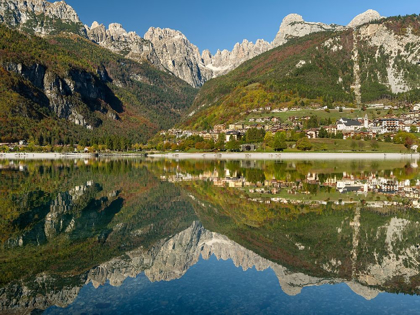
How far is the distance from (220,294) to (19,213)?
17275 millimetres

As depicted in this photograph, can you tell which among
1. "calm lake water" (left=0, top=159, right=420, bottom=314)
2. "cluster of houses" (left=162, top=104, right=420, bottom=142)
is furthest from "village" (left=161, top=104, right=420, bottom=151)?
"calm lake water" (left=0, top=159, right=420, bottom=314)

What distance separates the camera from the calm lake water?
1256 centimetres

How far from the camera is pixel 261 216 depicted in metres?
24.7

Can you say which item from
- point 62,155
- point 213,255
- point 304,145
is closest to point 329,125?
point 304,145

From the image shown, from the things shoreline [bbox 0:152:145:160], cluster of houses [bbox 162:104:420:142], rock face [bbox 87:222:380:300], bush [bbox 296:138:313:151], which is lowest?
shoreline [bbox 0:152:145:160]

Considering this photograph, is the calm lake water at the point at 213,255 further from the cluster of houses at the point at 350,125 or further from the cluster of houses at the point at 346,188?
the cluster of houses at the point at 350,125

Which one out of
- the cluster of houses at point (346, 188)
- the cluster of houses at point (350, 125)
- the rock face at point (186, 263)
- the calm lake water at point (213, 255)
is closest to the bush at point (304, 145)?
the cluster of houses at point (350, 125)

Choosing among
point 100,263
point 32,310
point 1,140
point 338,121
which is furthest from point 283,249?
point 1,140

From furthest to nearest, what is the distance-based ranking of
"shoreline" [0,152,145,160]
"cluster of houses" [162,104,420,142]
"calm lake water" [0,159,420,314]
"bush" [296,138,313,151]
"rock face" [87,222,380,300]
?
"shoreline" [0,152,145,160] → "cluster of houses" [162,104,420,142] → "bush" [296,138,313,151] → "rock face" [87,222,380,300] → "calm lake water" [0,159,420,314]

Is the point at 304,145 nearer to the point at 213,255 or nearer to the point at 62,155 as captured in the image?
the point at 62,155

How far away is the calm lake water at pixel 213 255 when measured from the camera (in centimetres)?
1256

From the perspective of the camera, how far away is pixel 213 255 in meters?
18.3

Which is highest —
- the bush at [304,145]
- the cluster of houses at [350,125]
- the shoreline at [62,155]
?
the cluster of houses at [350,125]

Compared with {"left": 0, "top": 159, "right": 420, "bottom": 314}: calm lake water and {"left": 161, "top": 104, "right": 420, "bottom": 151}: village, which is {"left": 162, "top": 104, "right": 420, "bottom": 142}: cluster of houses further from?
{"left": 0, "top": 159, "right": 420, "bottom": 314}: calm lake water
